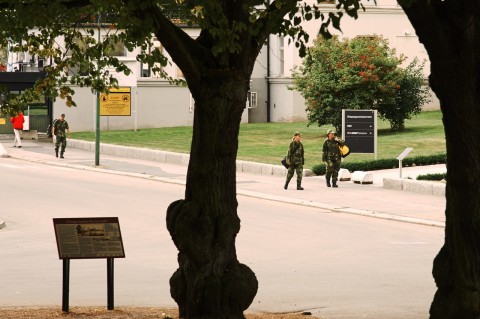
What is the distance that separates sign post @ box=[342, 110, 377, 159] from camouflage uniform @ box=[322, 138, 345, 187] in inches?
176

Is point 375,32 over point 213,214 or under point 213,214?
over

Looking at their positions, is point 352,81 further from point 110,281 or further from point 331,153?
point 110,281

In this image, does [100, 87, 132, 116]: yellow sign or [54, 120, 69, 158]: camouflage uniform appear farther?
[100, 87, 132, 116]: yellow sign

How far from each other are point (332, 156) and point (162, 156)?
37.6 ft

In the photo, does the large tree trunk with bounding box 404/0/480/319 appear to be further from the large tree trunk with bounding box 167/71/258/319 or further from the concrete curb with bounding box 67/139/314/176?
the concrete curb with bounding box 67/139/314/176

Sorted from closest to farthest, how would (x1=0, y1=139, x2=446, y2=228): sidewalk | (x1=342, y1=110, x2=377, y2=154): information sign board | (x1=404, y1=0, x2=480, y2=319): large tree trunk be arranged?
(x1=404, y1=0, x2=480, y2=319): large tree trunk < (x1=0, y1=139, x2=446, y2=228): sidewalk < (x1=342, y1=110, x2=377, y2=154): information sign board

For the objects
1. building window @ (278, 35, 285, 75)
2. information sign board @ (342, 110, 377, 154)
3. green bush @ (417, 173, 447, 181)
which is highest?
building window @ (278, 35, 285, 75)

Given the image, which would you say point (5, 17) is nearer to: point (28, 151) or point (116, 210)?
point (116, 210)

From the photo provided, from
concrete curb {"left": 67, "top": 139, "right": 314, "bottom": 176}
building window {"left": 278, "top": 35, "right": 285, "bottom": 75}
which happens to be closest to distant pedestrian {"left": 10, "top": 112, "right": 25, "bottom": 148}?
concrete curb {"left": 67, "top": 139, "right": 314, "bottom": 176}

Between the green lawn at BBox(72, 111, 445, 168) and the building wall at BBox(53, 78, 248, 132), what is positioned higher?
the building wall at BBox(53, 78, 248, 132)

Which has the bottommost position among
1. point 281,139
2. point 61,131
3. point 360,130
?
point 281,139

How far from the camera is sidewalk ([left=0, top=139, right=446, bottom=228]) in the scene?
1194 inches

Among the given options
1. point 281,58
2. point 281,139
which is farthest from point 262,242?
point 281,58

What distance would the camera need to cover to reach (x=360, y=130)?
39969 millimetres
